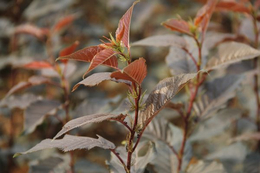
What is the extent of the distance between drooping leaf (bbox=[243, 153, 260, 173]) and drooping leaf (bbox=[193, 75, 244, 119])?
0.29 metres

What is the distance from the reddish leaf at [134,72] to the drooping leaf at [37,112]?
1.75ft

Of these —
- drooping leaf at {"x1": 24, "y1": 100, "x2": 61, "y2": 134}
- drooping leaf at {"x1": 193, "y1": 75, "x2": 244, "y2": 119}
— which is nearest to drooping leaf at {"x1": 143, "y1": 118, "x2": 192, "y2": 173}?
drooping leaf at {"x1": 193, "y1": 75, "x2": 244, "y2": 119}

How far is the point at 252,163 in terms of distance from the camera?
1.21m

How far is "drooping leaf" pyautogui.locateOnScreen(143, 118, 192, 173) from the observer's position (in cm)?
105

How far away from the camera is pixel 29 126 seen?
3.63ft

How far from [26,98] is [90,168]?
40 centimetres

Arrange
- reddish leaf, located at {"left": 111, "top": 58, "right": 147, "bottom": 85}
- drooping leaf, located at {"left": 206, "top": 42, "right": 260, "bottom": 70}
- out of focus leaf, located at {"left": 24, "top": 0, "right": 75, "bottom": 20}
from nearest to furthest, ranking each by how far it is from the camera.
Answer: reddish leaf, located at {"left": 111, "top": 58, "right": 147, "bottom": 85}
drooping leaf, located at {"left": 206, "top": 42, "right": 260, "bottom": 70}
out of focus leaf, located at {"left": 24, "top": 0, "right": 75, "bottom": 20}

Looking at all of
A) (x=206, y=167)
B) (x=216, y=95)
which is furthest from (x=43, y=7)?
(x=206, y=167)

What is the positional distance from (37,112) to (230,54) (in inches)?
26.1

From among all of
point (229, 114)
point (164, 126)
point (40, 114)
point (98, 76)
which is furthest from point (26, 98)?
point (229, 114)

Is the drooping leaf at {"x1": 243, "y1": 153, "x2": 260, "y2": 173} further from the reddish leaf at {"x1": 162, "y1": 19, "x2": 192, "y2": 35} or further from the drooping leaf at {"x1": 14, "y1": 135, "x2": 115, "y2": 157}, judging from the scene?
the drooping leaf at {"x1": 14, "y1": 135, "x2": 115, "y2": 157}

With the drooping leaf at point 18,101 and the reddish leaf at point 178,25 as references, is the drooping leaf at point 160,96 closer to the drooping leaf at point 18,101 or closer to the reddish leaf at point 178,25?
the reddish leaf at point 178,25

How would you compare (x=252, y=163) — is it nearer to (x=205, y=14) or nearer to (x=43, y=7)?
(x=205, y=14)

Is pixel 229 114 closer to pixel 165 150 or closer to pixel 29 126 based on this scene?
pixel 165 150
